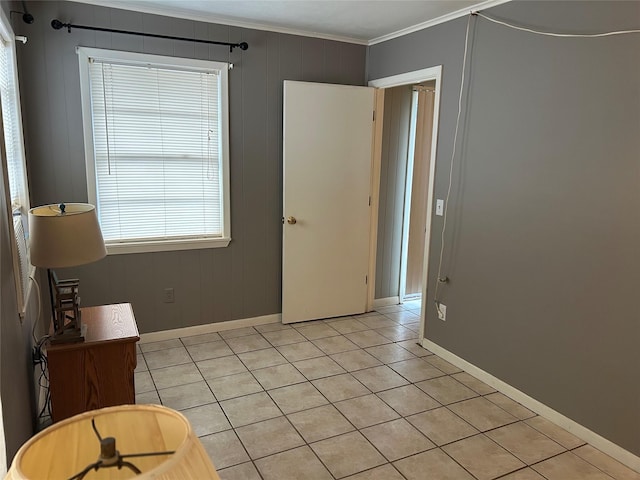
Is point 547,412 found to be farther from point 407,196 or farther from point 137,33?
point 137,33

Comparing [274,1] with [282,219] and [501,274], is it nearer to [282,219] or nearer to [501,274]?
[282,219]

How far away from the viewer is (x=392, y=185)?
4387 millimetres

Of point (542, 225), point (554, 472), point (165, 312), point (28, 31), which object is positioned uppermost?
point (28, 31)

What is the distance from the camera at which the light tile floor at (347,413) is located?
7.34 feet

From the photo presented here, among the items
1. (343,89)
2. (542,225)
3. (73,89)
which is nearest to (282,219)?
(343,89)

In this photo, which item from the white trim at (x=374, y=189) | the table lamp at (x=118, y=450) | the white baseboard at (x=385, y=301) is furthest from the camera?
the white baseboard at (x=385, y=301)

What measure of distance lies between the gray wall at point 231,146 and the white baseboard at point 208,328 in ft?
0.15

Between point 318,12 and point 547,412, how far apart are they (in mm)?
2941

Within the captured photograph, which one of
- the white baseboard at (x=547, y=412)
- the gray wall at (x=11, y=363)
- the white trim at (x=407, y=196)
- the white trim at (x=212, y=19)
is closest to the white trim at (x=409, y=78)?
the white trim at (x=212, y=19)

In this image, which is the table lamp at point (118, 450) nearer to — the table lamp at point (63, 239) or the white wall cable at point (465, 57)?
the table lamp at point (63, 239)

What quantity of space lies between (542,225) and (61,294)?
2.51 m

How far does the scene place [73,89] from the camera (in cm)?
306

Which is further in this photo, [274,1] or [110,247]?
[110,247]

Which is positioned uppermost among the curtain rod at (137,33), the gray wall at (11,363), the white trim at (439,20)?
the white trim at (439,20)
